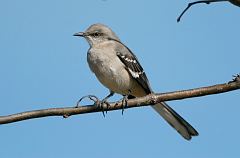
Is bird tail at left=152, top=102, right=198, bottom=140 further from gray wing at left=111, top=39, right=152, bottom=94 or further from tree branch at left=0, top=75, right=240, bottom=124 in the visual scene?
tree branch at left=0, top=75, right=240, bottom=124

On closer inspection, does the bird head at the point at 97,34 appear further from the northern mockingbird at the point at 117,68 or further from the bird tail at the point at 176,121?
the bird tail at the point at 176,121

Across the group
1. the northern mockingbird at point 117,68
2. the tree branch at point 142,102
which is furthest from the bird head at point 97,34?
the tree branch at point 142,102

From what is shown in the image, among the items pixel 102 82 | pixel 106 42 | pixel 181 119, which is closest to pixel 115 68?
pixel 102 82

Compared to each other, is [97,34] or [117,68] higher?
[97,34]

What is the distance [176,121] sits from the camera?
225 inches

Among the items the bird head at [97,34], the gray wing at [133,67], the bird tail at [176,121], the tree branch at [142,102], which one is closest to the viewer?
the tree branch at [142,102]

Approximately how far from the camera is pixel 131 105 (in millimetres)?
3848

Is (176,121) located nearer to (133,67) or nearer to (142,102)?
(133,67)

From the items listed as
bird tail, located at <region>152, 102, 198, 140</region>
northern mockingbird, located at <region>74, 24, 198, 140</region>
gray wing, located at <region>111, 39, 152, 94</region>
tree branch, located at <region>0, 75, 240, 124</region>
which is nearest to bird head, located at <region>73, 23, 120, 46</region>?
northern mockingbird, located at <region>74, 24, 198, 140</region>

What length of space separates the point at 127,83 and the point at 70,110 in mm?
2839

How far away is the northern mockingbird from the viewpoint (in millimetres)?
Answer: 6234

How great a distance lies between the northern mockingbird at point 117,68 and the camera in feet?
20.5

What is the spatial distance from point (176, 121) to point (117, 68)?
1.21 meters

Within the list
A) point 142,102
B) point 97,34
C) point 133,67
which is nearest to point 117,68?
point 133,67
